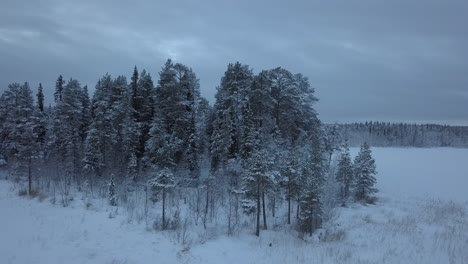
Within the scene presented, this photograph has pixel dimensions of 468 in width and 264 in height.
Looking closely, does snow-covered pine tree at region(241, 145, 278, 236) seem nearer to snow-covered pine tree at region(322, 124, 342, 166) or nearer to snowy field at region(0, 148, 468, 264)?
snowy field at region(0, 148, 468, 264)

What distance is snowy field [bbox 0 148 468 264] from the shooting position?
1992 centimetres

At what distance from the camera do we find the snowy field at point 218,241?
19922 millimetres

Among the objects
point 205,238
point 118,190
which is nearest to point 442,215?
point 205,238

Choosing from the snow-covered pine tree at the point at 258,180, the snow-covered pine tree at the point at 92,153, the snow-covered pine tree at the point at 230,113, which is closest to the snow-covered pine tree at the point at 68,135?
the snow-covered pine tree at the point at 92,153

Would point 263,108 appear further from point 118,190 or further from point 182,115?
point 118,190

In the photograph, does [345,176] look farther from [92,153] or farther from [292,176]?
[92,153]

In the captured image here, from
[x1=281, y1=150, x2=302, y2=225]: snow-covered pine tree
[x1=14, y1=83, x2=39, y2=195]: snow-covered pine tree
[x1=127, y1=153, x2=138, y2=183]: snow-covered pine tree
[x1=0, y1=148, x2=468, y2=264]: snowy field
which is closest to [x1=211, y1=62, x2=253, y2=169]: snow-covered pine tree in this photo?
[x1=281, y1=150, x2=302, y2=225]: snow-covered pine tree

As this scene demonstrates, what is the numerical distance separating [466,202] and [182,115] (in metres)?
33.0

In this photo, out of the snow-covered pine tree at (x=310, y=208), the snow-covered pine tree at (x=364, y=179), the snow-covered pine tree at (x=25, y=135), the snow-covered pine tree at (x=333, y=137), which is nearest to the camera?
the snow-covered pine tree at (x=310, y=208)

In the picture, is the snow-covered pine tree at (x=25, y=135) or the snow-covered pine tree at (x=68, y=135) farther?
the snow-covered pine tree at (x=68, y=135)

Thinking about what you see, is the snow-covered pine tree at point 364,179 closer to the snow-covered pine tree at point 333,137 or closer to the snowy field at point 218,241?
the snowy field at point 218,241

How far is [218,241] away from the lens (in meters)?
23.3

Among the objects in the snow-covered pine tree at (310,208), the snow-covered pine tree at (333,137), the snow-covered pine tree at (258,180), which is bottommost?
the snow-covered pine tree at (310,208)

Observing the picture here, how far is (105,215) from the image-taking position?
89.4 feet
